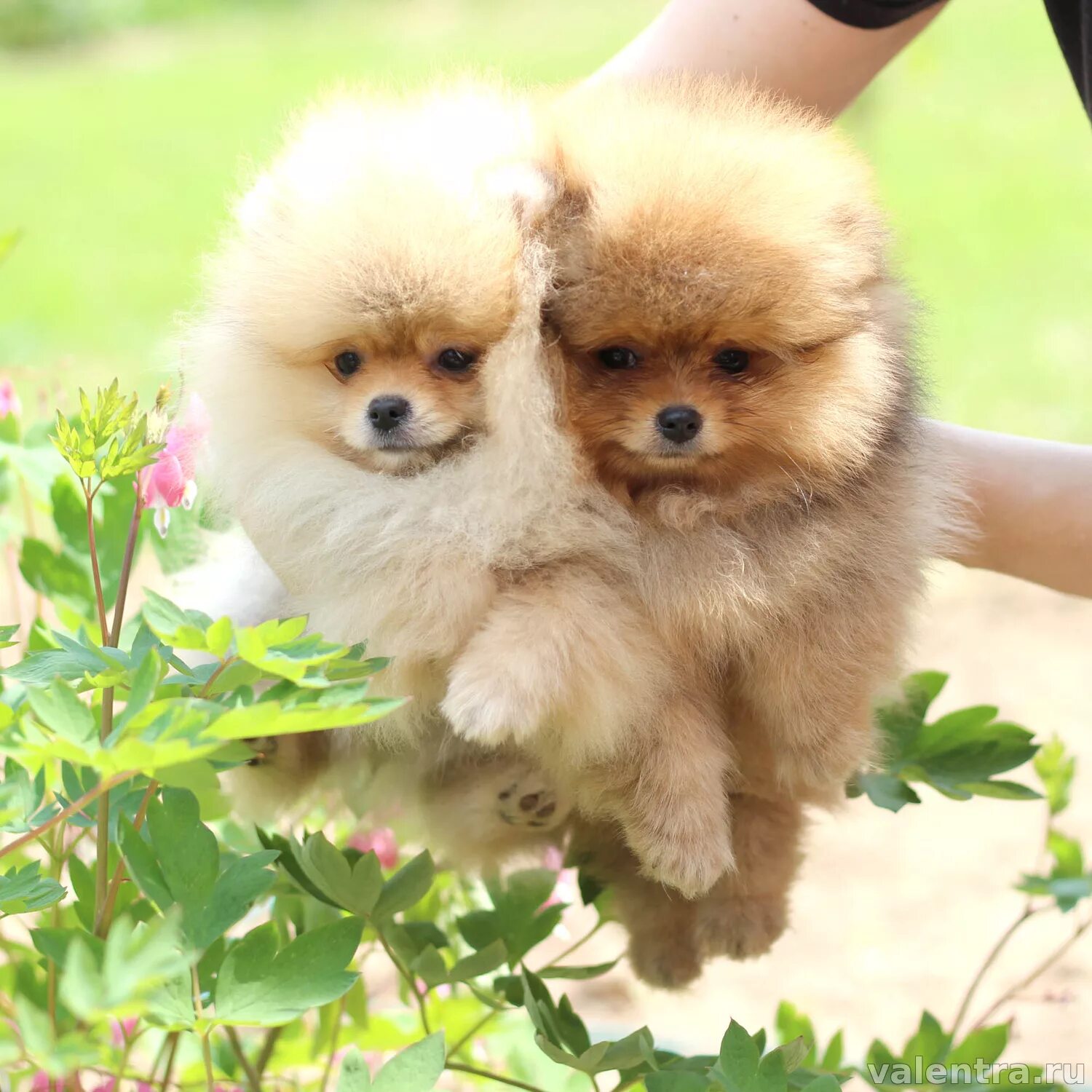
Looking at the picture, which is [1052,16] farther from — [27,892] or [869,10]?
[27,892]

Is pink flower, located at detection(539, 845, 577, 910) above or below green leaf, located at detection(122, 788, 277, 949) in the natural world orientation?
below

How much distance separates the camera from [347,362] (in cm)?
117

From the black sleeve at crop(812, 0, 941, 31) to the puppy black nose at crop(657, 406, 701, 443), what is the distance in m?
0.79

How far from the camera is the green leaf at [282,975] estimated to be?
89 cm

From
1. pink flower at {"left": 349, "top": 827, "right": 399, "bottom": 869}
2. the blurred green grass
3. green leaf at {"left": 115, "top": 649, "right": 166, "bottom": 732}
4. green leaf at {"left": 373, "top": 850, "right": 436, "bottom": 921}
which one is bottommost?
the blurred green grass

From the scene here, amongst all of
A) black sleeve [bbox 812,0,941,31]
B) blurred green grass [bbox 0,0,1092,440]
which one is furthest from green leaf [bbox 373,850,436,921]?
blurred green grass [bbox 0,0,1092,440]

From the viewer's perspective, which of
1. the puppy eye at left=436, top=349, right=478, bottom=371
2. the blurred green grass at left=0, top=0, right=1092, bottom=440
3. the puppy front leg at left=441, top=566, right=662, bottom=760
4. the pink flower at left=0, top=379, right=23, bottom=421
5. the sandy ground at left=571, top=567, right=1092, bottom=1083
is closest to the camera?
the puppy front leg at left=441, top=566, right=662, bottom=760

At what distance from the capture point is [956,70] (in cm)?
776

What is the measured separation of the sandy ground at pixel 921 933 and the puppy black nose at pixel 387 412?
1.47m

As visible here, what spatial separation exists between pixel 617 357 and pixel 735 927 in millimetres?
626

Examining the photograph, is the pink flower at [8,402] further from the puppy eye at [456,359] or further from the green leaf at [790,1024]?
the green leaf at [790,1024]

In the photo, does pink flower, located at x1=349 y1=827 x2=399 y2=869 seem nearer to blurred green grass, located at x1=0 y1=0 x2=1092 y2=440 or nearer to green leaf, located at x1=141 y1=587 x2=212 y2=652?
green leaf, located at x1=141 y1=587 x2=212 y2=652

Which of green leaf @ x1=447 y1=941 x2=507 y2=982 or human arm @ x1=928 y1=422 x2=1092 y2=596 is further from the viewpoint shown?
human arm @ x1=928 y1=422 x2=1092 y2=596

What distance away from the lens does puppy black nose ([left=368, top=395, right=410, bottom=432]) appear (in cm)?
112
